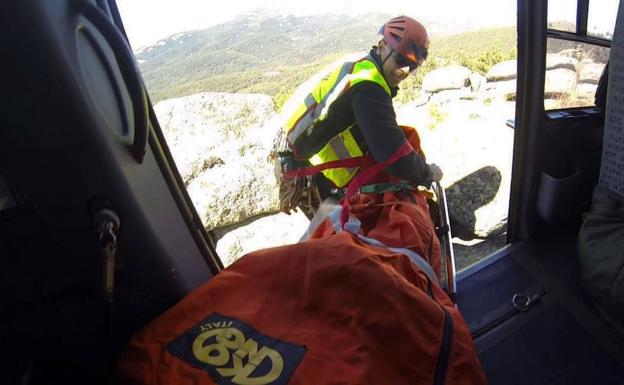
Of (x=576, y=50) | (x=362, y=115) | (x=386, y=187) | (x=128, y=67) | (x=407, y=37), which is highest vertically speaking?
(x=128, y=67)

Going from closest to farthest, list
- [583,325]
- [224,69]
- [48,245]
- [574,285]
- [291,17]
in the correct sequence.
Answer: [48,245]
[583,325]
[574,285]
[224,69]
[291,17]

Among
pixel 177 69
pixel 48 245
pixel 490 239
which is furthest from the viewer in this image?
pixel 177 69

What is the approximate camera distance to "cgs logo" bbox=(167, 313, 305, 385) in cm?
84

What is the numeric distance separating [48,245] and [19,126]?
310 millimetres

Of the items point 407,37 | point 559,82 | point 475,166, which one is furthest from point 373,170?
point 475,166

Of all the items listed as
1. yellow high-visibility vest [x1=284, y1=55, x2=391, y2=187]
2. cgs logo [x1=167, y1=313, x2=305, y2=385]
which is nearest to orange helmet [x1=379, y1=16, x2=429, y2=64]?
yellow high-visibility vest [x1=284, y1=55, x2=391, y2=187]

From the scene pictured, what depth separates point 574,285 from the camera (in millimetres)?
1917

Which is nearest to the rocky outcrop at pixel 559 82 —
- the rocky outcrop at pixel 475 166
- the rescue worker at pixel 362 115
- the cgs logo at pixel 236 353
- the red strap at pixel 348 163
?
the rescue worker at pixel 362 115

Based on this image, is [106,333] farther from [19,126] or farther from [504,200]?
[504,200]

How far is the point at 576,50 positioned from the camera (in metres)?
1.79

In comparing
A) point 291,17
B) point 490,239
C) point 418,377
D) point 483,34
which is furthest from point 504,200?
point 483,34

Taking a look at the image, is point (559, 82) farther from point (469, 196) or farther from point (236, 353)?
point (236, 353)

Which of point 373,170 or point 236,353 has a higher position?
point 236,353

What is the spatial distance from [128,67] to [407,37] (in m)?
1.65
